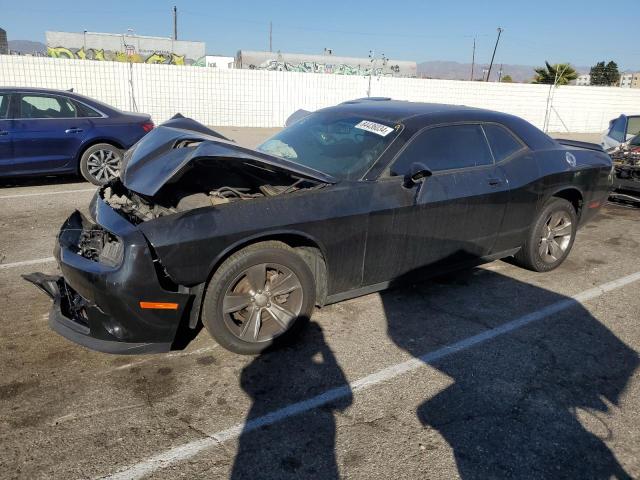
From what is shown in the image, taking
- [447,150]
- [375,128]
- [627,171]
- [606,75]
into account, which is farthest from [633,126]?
[606,75]

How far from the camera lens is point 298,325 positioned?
356 centimetres

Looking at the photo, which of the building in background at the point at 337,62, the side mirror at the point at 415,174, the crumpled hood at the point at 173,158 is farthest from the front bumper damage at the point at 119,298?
the building in background at the point at 337,62

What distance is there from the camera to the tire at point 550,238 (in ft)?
16.5

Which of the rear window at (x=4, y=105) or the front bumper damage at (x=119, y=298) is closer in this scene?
the front bumper damage at (x=119, y=298)

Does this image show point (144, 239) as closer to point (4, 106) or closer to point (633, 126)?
point (4, 106)

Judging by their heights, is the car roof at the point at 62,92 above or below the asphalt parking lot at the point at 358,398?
above

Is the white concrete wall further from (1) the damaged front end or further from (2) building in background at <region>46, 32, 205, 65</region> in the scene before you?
(2) building in background at <region>46, 32, 205, 65</region>

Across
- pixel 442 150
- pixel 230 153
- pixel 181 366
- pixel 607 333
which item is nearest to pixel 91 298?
pixel 181 366

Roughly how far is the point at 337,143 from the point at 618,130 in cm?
903

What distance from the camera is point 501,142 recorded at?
4688mm

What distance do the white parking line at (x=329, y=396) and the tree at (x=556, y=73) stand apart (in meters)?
30.3

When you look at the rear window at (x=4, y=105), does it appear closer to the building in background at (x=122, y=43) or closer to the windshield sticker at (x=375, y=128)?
the windshield sticker at (x=375, y=128)

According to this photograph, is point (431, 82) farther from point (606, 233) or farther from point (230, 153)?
point (230, 153)

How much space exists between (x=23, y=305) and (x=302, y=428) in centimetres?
266
